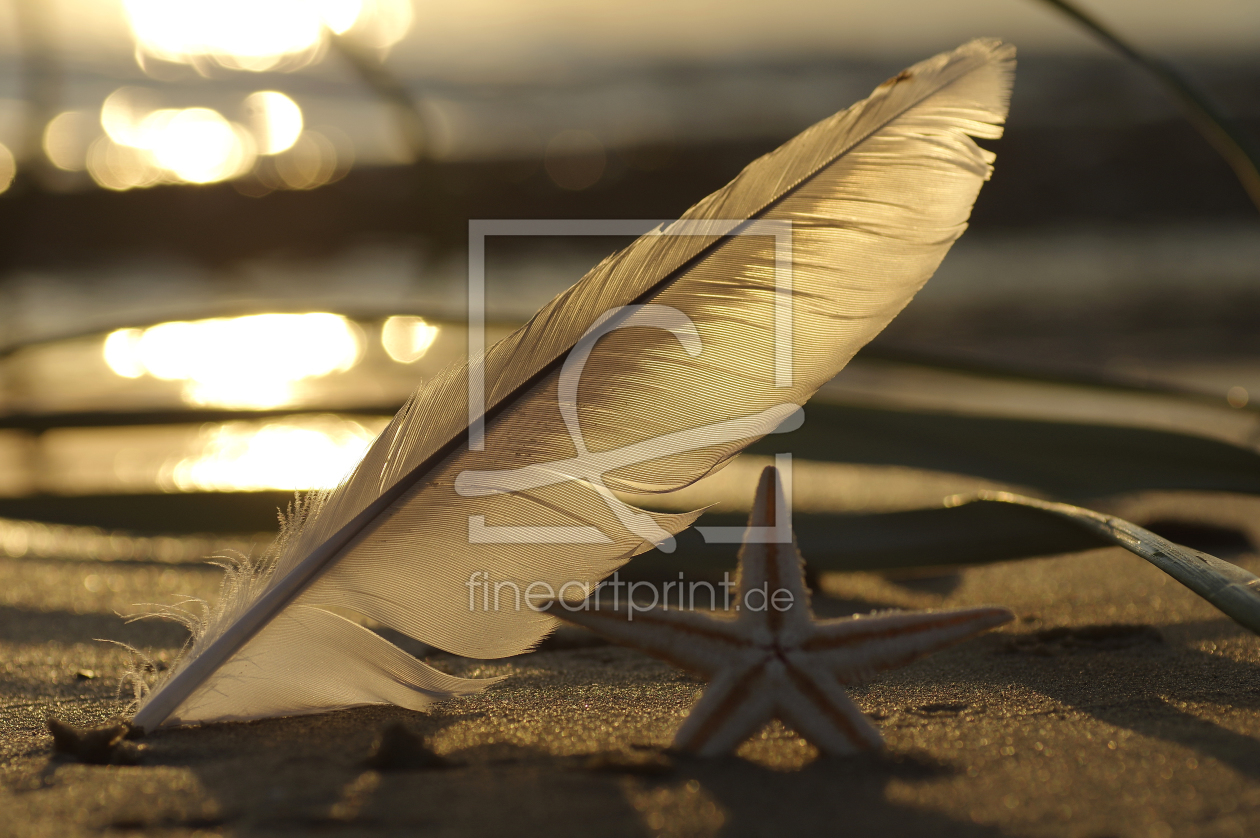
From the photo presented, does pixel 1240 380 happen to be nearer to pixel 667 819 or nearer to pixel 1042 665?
pixel 1042 665

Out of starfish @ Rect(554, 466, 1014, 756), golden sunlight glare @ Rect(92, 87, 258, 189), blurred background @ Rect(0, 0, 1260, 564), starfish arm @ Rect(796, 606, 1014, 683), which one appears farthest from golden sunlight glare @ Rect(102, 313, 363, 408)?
golden sunlight glare @ Rect(92, 87, 258, 189)

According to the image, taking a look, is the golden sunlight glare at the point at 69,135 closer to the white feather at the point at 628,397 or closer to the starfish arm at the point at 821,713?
the white feather at the point at 628,397

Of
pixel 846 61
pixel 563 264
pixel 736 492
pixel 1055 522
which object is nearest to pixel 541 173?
pixel 563 264

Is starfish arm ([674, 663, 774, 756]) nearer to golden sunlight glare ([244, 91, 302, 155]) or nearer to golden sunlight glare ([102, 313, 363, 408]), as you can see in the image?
golden sunlight glare ([102, 313, 363, 408])

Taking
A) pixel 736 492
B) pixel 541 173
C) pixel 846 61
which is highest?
pixel 846 61

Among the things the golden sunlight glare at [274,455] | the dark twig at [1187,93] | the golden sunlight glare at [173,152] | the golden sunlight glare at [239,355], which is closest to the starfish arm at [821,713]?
the dark twig at [1187,93]

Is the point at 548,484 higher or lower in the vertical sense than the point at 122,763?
higher
